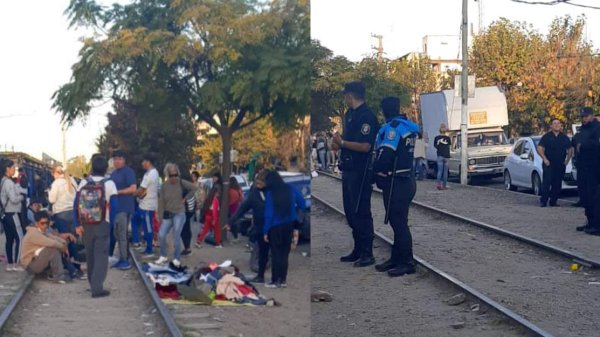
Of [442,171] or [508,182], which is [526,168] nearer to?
[508,182]

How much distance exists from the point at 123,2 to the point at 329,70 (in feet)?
2.58

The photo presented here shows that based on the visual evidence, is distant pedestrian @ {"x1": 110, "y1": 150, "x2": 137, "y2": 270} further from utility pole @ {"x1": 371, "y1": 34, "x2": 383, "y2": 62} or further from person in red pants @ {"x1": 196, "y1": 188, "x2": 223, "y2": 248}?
utility pole @ {"x1": 371, "y1": 34, "x2": 383, "y2": 62}

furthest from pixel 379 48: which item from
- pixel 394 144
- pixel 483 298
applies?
pixel 483 298

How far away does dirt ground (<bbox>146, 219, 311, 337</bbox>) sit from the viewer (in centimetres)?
236

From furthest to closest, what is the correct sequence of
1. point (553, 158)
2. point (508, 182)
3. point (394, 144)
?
point (508, 182), point (553, 158), point (394, 144)

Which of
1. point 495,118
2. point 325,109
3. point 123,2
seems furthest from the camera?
point 495,118

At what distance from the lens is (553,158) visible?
13.2 m

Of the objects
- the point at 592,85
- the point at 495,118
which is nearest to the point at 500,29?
the point at 495,118

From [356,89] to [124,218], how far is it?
103 centimetres

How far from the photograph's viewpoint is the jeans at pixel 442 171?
6064 millimetres

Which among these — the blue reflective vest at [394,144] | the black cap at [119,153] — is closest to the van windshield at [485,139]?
the blue reflective vest at [394,144]

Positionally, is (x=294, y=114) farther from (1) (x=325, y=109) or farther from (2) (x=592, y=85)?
(2) (x=592, y=85)

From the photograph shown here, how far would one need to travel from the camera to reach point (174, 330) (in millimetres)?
2334

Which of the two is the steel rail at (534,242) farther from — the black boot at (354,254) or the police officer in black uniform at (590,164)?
the black boot at (354,254)
